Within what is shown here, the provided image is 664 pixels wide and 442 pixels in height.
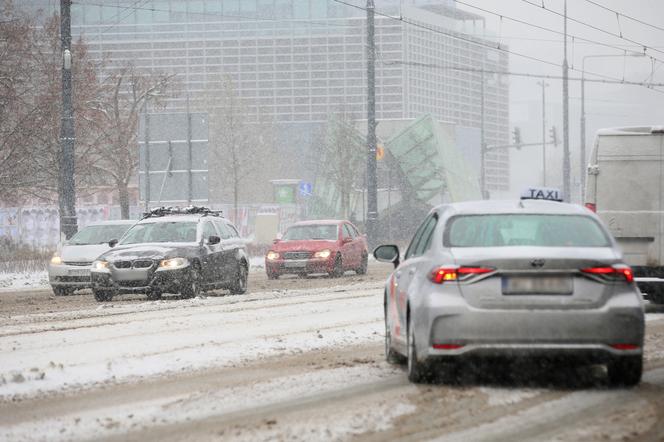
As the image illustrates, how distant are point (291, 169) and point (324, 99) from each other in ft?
188

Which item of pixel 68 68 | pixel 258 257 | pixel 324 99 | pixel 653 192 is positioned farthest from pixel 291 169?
pixel 653 192

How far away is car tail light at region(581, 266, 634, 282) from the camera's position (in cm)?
891

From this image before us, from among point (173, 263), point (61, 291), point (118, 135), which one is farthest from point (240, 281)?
point (118, 135)

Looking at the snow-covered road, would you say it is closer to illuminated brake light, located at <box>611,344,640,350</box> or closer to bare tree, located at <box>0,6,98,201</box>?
illuminated brake light, located at <box>611,344,640,350</box>

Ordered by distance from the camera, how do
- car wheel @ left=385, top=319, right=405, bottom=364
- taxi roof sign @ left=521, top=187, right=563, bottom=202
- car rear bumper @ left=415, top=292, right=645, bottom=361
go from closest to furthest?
car rear bumper @ left=415, top=292, right=645, bottom=361, car wheel @ left=385, top=319, right=405, bottom=364, taxi roof sign @ left=521, top=187, right=563, bottom=202

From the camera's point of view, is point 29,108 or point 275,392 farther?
point 29,108

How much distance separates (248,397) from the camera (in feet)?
29.0

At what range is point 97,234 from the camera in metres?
25.6

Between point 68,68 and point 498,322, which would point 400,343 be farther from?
point 68,68

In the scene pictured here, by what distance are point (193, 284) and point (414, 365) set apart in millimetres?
12143

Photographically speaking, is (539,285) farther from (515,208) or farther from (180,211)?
(180,211)

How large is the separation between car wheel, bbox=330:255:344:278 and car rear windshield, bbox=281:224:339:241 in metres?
0.59

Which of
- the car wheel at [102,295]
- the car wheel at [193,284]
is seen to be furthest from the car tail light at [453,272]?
the car wheel at [102,295]

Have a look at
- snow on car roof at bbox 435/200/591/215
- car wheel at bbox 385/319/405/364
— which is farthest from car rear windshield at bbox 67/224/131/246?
snow on car roof at bbox 435/200/591/215
